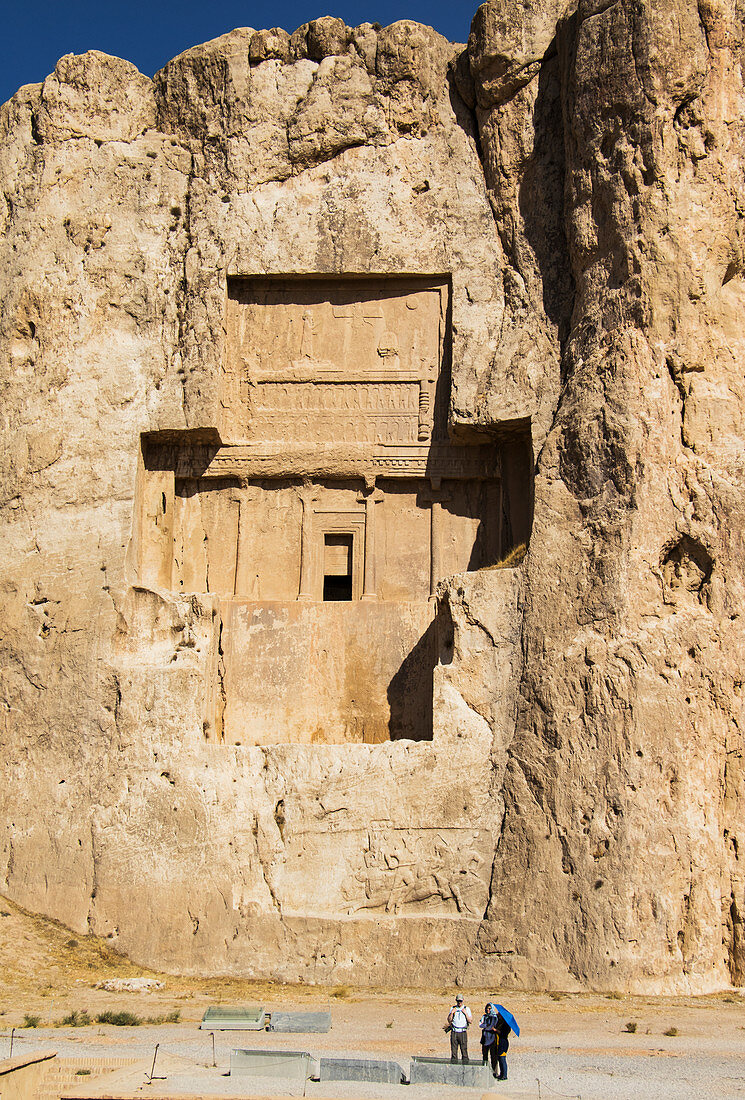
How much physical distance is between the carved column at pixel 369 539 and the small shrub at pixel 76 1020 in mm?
7191

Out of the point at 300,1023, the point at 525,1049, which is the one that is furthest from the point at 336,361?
the point at 525,1049

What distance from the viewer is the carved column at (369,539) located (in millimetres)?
17422

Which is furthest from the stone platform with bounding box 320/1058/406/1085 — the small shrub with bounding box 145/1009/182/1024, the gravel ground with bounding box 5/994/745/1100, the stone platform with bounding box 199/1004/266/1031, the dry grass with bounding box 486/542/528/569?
the dry grass with bounding box 486/542/528/569

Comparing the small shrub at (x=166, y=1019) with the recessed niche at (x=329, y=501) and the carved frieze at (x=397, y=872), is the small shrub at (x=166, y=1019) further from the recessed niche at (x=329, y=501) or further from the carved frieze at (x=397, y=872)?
the recessed niche at (x=329, y=501)

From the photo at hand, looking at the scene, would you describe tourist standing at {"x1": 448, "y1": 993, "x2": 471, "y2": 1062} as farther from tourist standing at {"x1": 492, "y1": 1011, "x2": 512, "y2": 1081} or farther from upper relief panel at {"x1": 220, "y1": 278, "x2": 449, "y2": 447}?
upper relief panel at {"x1": 220, "y1": 278, "x2": 449, "y2": 447}

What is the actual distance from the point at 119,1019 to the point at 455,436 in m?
9.16

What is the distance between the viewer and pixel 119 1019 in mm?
11977

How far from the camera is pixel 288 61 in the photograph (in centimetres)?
1864

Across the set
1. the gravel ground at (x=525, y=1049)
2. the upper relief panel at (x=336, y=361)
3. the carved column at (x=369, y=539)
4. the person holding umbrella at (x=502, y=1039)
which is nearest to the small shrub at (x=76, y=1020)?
the gravel ground at (x=525, y=1049)

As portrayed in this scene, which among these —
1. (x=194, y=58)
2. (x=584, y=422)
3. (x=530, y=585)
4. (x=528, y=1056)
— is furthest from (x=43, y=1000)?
(x=194, y=58)

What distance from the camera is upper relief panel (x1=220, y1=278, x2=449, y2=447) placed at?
58.9ft

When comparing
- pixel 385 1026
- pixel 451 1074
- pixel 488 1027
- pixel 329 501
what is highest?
pixel 329 501

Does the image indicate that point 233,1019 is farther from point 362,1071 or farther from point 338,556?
point 338,556

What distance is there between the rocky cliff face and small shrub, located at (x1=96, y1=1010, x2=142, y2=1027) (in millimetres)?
2456
